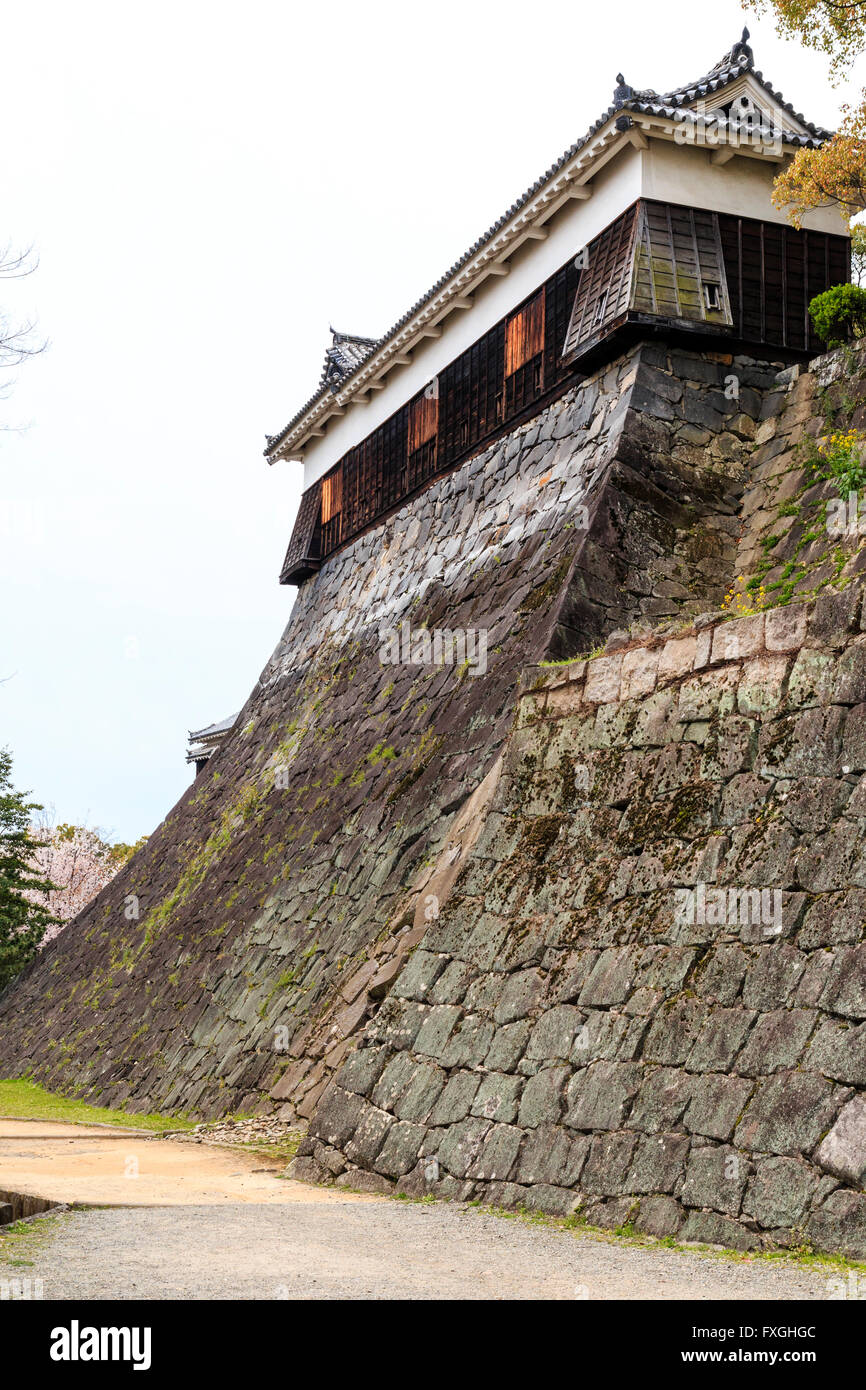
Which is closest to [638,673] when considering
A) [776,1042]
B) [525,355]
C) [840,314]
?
[776,1042]

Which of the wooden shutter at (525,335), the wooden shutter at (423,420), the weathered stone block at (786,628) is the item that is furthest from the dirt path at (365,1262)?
the wooden shutter at (423,420)

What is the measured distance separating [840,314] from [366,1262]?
1238cm

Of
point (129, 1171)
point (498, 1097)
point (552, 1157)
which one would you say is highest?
point (498, 1097)

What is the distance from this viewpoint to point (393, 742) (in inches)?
666

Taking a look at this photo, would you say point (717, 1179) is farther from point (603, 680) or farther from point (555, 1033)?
point (603, 680)

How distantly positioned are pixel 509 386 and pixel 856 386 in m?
5.64

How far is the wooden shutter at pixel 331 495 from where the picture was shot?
81.3 ft

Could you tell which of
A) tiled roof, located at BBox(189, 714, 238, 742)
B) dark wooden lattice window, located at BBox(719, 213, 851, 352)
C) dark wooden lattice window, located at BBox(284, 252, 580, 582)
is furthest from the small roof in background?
dark wooden lattice window, located at BBox(719, 213, 851, 352)

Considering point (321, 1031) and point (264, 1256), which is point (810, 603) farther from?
point (321, 1031)

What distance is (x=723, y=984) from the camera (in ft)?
25.3

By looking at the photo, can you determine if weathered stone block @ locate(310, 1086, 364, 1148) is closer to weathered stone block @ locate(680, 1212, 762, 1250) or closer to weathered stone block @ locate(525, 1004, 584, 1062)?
weathered stone block @ locate(525, 1004, 584, 1062)

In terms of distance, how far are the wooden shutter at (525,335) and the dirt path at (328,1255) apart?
38.8 ft

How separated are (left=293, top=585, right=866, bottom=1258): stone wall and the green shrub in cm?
695
